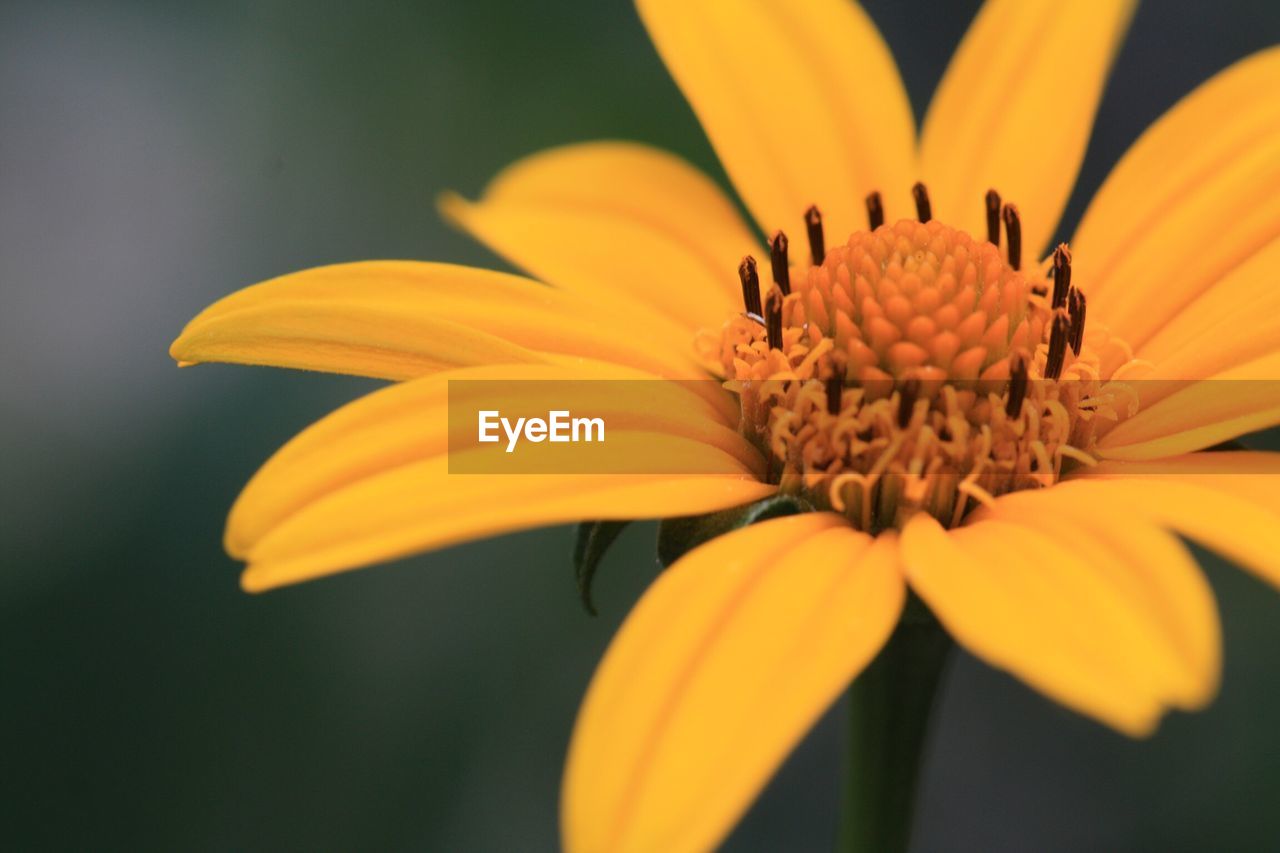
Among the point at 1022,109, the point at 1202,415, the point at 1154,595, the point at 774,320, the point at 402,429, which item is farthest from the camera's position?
the point at 1022,109

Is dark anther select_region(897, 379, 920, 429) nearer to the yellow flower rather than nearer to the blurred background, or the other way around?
the yellow flower

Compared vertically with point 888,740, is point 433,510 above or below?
above

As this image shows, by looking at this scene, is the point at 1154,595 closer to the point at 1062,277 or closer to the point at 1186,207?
the point at 1062,277

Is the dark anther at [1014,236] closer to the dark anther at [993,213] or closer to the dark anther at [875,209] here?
the dark anther at [993,213]

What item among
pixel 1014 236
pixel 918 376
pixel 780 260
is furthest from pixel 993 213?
pixel 918 376

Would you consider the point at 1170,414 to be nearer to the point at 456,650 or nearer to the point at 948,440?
the point at 948,440

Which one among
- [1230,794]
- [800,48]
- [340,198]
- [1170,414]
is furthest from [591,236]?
[1230,794]
